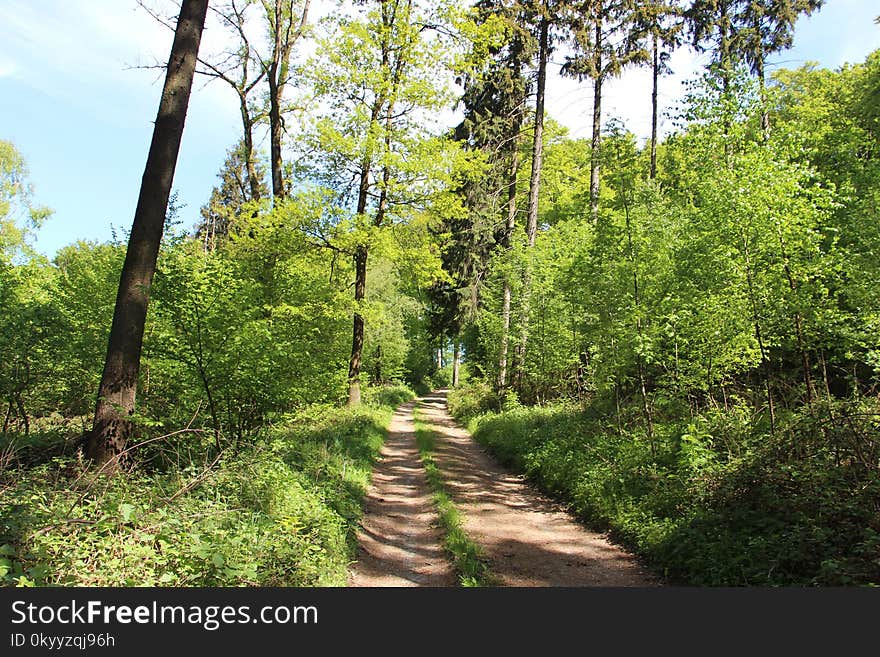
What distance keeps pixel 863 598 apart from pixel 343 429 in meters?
11.5

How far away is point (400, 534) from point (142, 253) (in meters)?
5.54

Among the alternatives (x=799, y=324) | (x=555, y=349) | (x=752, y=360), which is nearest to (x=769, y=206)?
(x=799, y=324)

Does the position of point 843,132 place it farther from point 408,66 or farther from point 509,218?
point 509,218

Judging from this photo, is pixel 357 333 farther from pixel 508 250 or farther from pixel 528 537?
pixel 528 537

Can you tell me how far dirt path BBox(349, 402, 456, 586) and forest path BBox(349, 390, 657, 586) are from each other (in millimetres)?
14

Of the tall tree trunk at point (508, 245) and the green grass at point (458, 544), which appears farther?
the tall tree trunk at point (508, 245)

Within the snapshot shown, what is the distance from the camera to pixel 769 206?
7477 millimetres

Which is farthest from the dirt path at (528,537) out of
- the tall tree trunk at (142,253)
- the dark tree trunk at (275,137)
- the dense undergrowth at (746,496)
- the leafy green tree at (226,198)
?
the leafy green tree at (226,198)

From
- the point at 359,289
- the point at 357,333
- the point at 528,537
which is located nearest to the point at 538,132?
the point at 359,289

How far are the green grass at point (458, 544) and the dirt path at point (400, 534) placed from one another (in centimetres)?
14

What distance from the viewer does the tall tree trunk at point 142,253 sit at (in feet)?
21.9

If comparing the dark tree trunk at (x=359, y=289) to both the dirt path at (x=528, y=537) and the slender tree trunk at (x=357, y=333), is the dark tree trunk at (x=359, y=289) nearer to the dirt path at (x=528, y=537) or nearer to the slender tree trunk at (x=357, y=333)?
the slender tree trunk at (x=357, y=333)

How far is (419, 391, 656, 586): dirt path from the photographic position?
670 centimetres

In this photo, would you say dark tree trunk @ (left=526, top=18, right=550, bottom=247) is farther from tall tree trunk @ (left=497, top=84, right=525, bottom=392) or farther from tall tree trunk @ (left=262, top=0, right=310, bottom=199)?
tall tree trunk @ (left=262, top=0, right=310, bottom=199)
